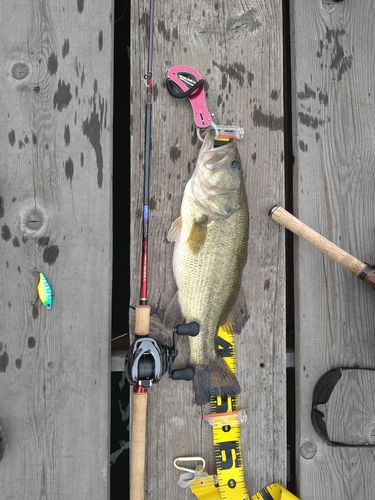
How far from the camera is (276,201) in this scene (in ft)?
8.40

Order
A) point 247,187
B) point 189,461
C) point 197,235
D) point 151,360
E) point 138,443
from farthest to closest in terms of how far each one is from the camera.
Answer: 1. point 247,187
2. point 189,461
3. point 197,235
4. point 138,443
5. point 151,360

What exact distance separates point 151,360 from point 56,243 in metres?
0.85

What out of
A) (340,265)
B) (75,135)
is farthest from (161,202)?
(340,265)

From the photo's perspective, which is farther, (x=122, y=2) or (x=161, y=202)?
(x=122, y=2)

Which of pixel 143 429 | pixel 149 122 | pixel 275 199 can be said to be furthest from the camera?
pixel 275 199

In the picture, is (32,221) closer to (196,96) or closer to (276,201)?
(196,96)

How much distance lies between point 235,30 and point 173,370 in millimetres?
2042

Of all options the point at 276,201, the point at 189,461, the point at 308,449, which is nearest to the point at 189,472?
the point at 189,461

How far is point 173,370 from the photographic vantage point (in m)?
2.28

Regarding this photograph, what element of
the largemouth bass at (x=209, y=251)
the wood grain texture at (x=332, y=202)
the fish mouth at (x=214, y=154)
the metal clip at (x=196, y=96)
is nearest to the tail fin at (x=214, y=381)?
the largemouth bass at (x=209, y=251)

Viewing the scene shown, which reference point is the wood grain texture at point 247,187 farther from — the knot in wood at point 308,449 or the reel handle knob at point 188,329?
the reel handle knob at point 188,329

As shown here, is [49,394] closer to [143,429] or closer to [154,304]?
[143,429]

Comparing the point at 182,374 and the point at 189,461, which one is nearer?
the point at 182,374

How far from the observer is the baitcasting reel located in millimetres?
2064
